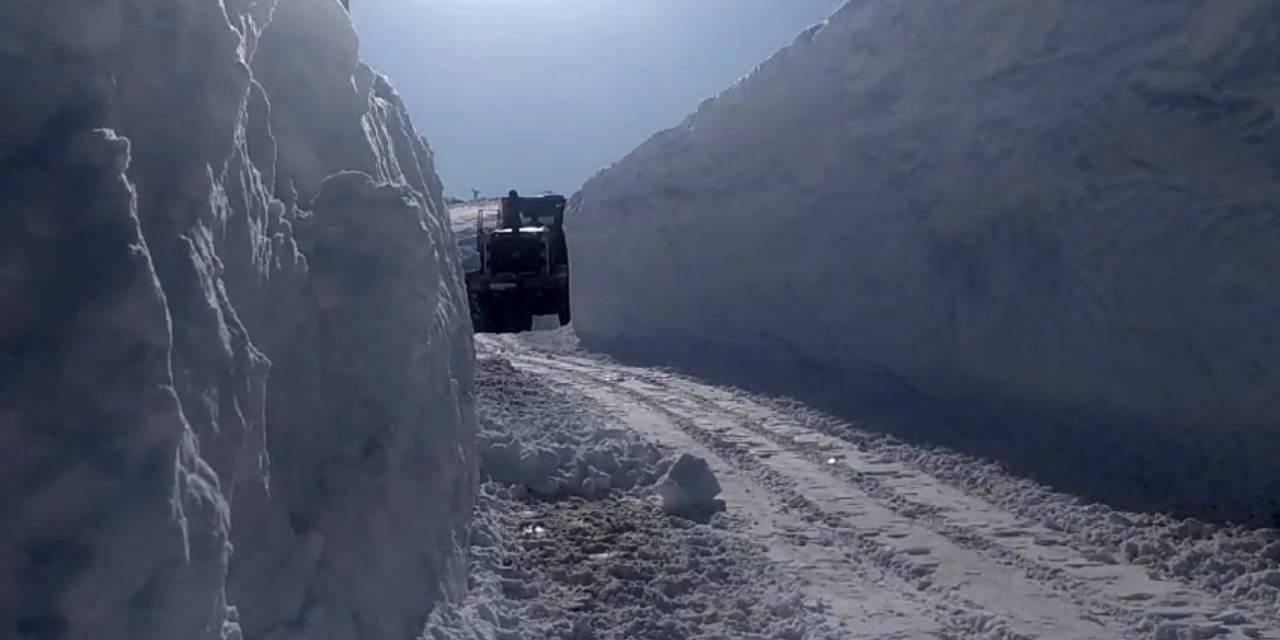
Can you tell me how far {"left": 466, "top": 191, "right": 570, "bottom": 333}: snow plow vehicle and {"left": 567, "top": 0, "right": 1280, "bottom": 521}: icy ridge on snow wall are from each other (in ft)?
30.3

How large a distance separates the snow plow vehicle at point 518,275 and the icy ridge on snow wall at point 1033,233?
923 centimetres

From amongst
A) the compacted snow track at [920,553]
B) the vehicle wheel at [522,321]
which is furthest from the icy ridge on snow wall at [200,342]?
the vehicle wheel at [522,321]

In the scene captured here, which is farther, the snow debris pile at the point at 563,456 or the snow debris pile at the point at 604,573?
the snow debris pile at the point at 563,456

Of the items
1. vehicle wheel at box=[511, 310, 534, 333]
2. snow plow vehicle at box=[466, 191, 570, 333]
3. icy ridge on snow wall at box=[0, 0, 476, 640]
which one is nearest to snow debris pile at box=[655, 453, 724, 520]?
icy ridge on snow wall at box=[0, 0, 476, 640]

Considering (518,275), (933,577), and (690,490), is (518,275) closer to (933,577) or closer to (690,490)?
(690,490)

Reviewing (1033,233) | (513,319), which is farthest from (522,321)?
(1033,233)

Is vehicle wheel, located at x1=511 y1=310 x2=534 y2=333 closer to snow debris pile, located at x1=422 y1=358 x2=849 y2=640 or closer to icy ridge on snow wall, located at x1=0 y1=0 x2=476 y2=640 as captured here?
snow debris pile, located at x1=422 y1=358 x2=849 y2=640

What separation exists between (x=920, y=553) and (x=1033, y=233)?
18.6 ft

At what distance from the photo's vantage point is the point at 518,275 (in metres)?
28.4

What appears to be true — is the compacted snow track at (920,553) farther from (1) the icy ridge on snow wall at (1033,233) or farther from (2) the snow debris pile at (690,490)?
(1) the icy ridge on snow wall at (1033,233)

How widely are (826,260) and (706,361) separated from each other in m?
2.76

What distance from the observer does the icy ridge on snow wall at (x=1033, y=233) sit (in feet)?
32.2

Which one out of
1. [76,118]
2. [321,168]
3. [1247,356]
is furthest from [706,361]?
[76,118]

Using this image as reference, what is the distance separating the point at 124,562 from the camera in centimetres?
279
